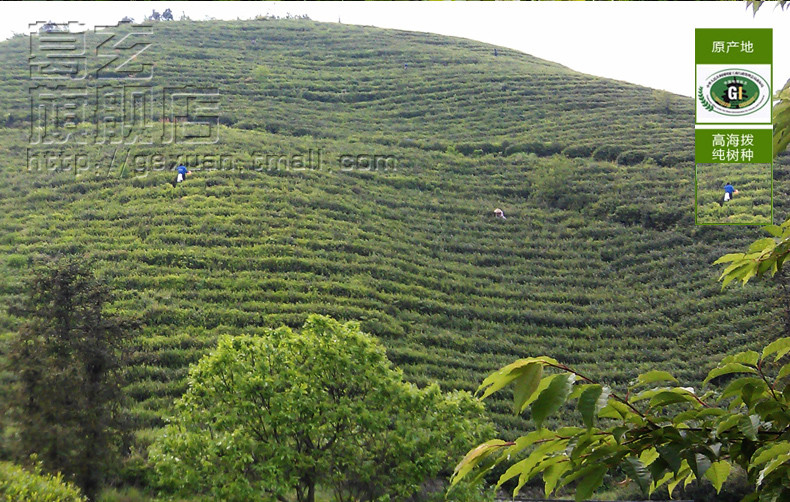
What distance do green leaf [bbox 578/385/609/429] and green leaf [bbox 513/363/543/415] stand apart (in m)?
0.10

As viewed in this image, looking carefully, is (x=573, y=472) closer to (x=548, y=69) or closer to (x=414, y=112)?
(x=414, y=112)

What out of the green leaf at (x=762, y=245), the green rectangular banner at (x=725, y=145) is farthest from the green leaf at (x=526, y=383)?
the green rectangular banner at (x=725, y=145)

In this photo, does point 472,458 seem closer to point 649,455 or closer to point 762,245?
point 649,455

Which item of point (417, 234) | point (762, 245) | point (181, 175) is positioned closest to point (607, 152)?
point (417, 234)

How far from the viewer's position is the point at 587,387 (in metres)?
1.46

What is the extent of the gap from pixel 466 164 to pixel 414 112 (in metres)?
9.83

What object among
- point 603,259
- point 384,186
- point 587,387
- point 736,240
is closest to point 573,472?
point 587,387

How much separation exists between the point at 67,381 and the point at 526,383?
8.54 metres

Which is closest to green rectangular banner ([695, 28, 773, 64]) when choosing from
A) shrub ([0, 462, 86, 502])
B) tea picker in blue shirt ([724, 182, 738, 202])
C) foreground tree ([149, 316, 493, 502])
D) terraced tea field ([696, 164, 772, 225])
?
foreground tree ([149, 316, 493, 502])

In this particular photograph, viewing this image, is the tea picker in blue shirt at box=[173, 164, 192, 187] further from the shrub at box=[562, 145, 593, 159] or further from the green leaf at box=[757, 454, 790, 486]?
the green leaf at box=[757, 454, 790, 486]

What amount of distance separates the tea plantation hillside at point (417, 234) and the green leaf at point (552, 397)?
11.7 m

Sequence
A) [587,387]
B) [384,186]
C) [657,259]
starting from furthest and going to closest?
[384,186]
[657,259]
[587,387]

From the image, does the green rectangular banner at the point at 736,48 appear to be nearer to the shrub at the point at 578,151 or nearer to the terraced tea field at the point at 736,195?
the terraced tea field at the point at 736,195

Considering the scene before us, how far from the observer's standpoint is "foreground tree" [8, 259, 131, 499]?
8281 millimetres
